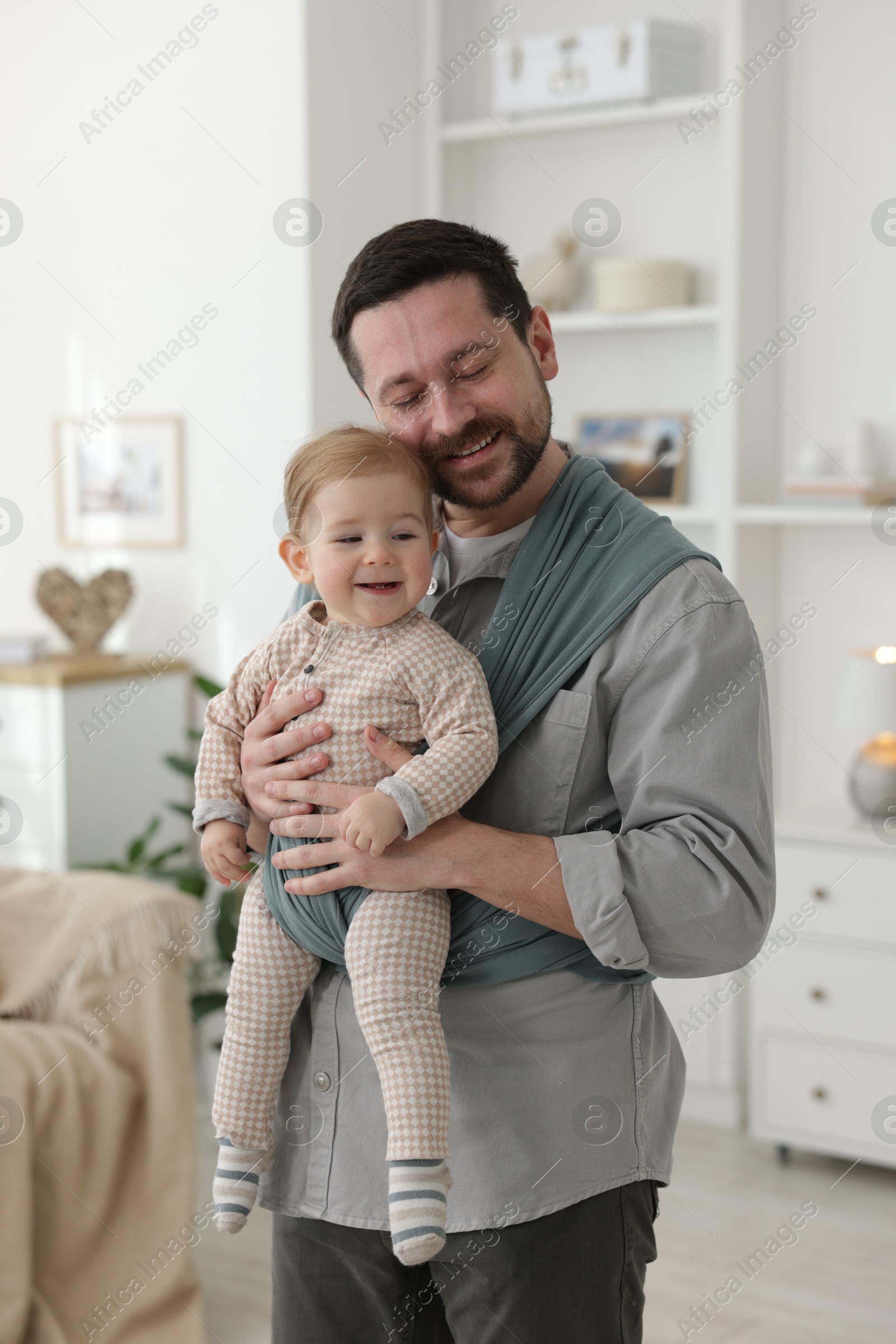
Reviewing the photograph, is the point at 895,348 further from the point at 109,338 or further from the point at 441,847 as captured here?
the point at 441,847

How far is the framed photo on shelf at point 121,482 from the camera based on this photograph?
359 cm

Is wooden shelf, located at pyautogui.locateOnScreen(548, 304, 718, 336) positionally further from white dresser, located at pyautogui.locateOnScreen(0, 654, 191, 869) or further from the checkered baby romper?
the checkered baby romper

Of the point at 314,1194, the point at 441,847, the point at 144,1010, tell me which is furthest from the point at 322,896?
the point at 144,1010

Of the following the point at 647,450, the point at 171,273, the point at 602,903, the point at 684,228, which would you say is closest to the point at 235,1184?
the point at 602,903

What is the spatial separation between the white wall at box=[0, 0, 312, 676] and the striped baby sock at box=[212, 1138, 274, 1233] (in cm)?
227

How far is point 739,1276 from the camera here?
2.60 metres

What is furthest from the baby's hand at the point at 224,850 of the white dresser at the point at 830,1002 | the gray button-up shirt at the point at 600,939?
the white dresser at the point at 830,1002

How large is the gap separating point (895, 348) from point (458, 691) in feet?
8.25

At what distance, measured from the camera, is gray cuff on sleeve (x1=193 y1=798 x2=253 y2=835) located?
129 centimetres

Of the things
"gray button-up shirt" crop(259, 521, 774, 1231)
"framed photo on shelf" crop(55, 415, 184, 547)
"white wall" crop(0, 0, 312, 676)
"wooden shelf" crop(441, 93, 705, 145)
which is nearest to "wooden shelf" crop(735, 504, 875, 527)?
"wooden shelf" crop(441, 93, 705, 145)

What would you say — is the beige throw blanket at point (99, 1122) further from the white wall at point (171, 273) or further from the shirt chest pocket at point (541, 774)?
the shirt chest pocket at point (541, 774)

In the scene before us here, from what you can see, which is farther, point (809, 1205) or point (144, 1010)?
point (809, 1205)

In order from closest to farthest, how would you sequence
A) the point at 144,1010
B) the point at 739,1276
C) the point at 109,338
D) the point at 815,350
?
1. the point at 144,1010
2. the point at 739,1276
3. the point at 815,350
4. the point at 109,338

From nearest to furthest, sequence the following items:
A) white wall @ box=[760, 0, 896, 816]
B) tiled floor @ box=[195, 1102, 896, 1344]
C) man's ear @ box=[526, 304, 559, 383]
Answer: man's ear @ box=[526, 304, 559, 383]
tiled floor @ box=[195, 1102, 896, 1344]
white wall @ box=[760, 0, 896, 816]
